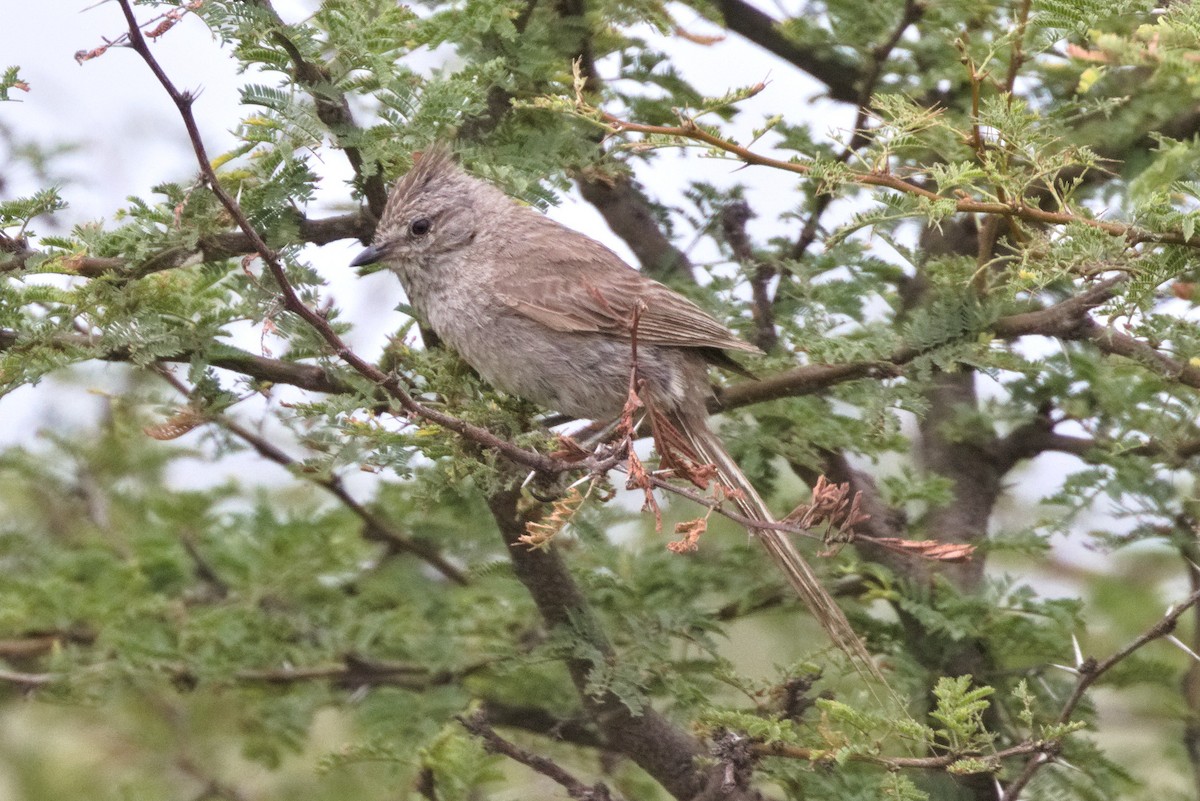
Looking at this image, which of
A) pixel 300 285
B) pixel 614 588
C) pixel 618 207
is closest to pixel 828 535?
pixel 300 285

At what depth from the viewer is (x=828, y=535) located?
2.78 m

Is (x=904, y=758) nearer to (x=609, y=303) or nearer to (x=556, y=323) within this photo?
(x=609, y=303)

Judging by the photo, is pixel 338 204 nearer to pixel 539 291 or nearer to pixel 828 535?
pixel 539 291

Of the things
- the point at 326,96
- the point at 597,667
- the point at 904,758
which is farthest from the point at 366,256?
the point at 904,758

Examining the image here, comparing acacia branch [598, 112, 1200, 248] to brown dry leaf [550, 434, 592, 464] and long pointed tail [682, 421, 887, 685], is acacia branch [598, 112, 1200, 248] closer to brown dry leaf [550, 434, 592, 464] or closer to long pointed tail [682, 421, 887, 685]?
brown dry leaf [550, 434, 592, 464]

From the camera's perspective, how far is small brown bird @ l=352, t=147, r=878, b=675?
4.30 metres

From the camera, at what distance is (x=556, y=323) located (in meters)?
4.56

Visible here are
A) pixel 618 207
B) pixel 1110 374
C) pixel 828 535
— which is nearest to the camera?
pixel 828 535

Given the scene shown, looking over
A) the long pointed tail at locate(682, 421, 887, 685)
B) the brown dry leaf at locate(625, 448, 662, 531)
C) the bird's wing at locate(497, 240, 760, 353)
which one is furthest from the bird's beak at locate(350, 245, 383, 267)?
the brown dry leaf at locate(625, 448, 662, 531)

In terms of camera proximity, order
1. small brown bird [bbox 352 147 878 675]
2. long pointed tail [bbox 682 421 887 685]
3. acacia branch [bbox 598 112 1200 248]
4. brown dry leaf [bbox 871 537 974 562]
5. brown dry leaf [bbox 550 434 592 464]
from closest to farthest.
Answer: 1. brown dry leaf [bbox 871 537 974 562]
2. brown dry leaf [bbox 550 434 592 464]
3. acacia branch [bbox 598 112 1200 248]
4. long pointed tail [bbox 682 421 887 685]
5. small brown bird [bbox 352 147 878 675]

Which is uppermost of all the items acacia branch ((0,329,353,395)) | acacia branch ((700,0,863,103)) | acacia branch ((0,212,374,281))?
acacia branch ((700,0,863,103))

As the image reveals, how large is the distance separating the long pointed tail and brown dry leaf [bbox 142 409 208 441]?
1474 millimetres

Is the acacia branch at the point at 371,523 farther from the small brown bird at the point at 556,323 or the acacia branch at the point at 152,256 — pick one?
the acacia branch at the point at 152,256

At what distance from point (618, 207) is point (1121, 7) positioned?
90.4 inches
